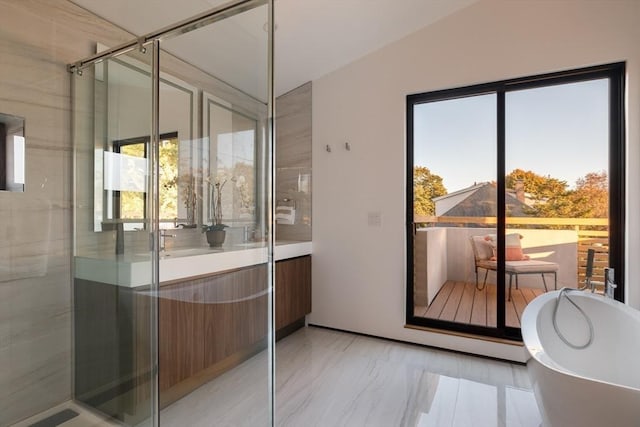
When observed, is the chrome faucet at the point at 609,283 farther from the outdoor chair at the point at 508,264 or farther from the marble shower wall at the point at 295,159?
the marble shower wall at the point at 295,159

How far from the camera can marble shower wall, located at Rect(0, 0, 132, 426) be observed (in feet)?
4.89

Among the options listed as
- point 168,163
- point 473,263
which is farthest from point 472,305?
point 168,163

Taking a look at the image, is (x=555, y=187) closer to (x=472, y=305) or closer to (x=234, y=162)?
(x=472, y=305)

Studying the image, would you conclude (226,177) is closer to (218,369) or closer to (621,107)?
(218,369)

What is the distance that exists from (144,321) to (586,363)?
8.49ft

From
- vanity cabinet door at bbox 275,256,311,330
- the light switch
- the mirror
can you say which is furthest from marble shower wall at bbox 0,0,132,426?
the light switch

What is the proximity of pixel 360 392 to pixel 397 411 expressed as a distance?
0.28 meters

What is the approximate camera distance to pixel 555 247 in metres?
2.51

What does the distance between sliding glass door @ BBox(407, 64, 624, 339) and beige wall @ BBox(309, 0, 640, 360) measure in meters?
0.11

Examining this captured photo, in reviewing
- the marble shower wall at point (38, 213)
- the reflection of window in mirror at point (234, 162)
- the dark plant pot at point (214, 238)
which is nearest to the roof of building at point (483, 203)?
the reflection of window in mirror at point (234, 162)

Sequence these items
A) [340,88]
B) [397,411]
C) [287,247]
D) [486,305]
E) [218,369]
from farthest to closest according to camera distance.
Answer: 1. [340,88]
2. [287,247]
3. [486,305]
4. [218,369]
5. [397,411]

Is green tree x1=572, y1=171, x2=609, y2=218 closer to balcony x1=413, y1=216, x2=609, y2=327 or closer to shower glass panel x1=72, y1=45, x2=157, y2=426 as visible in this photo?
balcony x1=413, y1=216, x2=609, y2=327

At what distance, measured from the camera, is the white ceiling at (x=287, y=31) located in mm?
1729

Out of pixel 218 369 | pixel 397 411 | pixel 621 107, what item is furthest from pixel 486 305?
pixel 218 369
